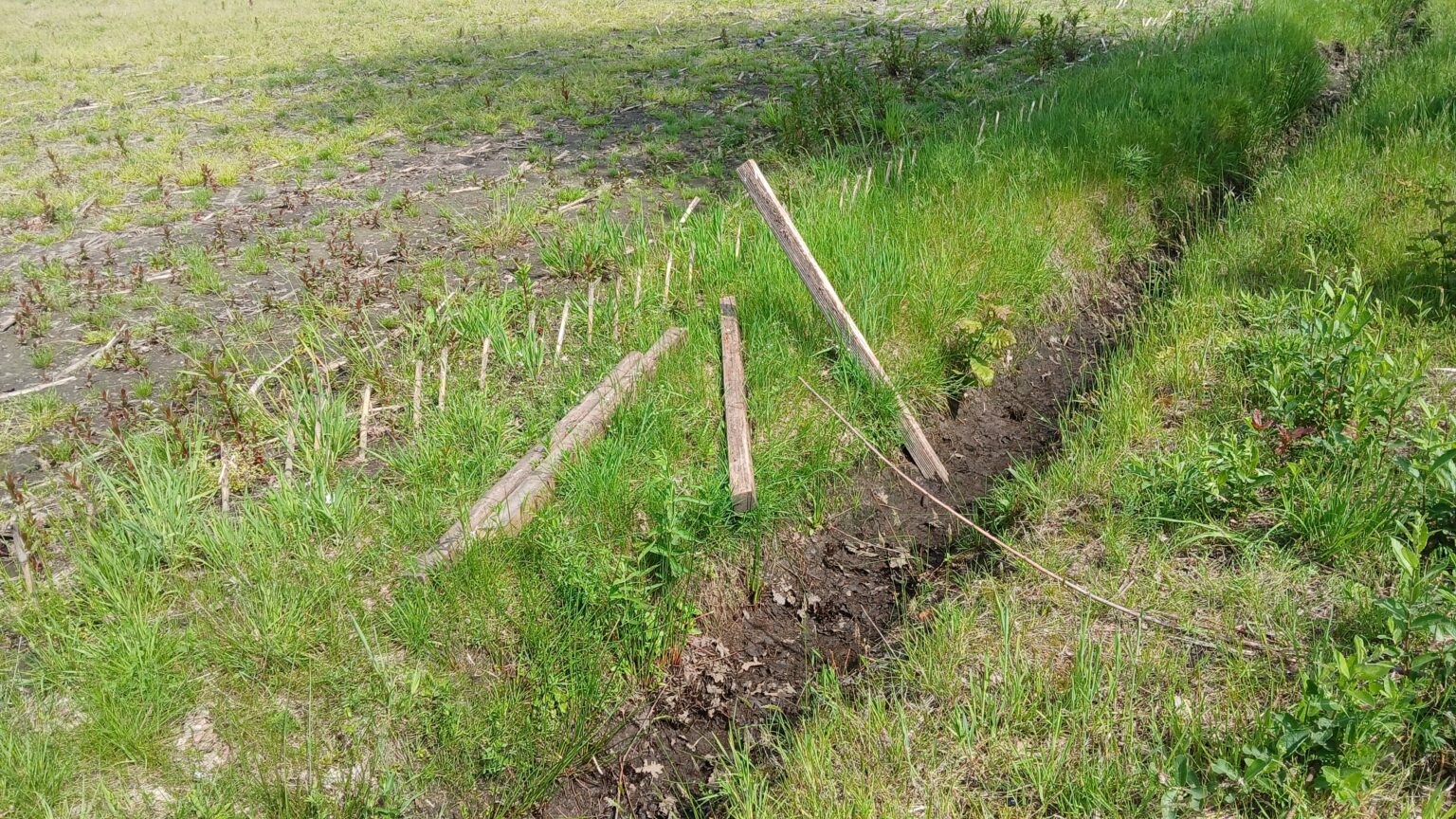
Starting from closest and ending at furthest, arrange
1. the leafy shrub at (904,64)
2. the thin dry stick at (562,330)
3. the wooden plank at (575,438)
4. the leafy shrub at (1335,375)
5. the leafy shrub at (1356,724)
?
1. the leafy shrub at (1356,724)
2. the leafy shrub at (1335,375)
3. the wooden plank at (575,438)
4. the thin dry stick at (562,330)
5. the leafy shrub at (904,64)

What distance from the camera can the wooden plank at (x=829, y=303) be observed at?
13.4ft

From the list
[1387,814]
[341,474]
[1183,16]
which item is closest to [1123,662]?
[1387,814]

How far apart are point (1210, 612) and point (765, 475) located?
5.92ft

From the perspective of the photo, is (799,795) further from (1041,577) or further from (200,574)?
(200,574)

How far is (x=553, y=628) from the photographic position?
10.3ft

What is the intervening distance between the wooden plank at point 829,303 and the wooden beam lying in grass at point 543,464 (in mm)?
784

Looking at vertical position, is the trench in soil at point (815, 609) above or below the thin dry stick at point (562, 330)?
below

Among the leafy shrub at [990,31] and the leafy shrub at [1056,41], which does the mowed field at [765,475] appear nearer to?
the leafy shrub at [1056,41]

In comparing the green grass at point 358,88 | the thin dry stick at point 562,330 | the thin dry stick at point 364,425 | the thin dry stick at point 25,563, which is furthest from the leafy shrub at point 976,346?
the thin dry stick at point 25,563

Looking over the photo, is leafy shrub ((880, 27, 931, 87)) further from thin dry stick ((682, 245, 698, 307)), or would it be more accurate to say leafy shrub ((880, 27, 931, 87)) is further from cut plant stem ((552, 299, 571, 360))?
cut plant stem ((552, 299, 571, 360))

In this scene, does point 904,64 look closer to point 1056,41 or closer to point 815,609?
point 1056,41

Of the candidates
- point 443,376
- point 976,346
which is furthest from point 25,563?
point 976,346

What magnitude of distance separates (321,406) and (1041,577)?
10.4ft

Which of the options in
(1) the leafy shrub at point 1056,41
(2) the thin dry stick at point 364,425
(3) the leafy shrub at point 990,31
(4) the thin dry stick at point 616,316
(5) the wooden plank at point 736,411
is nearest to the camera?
(5) the wooden plank at point 736,411
